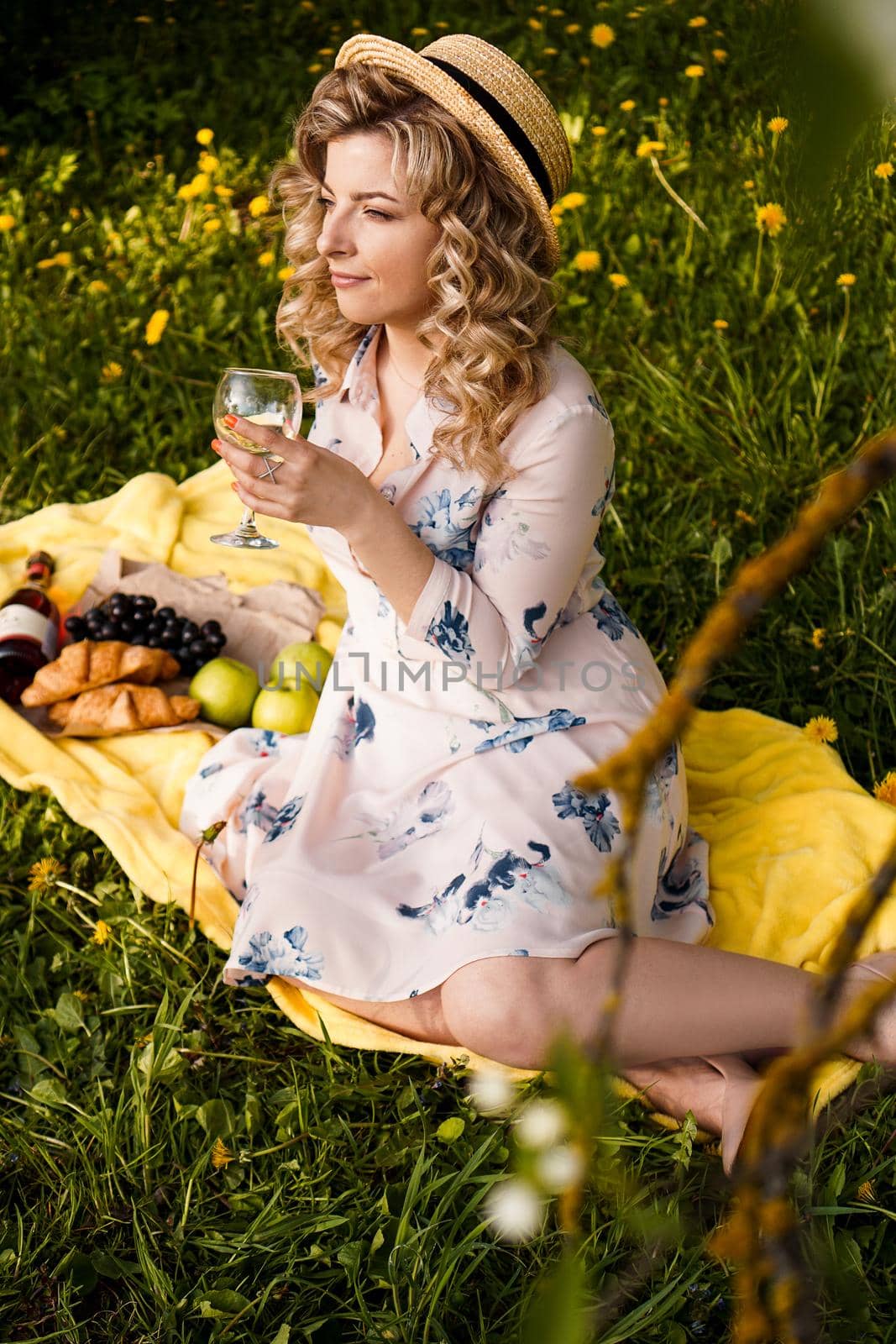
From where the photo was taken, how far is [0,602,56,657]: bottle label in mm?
3193

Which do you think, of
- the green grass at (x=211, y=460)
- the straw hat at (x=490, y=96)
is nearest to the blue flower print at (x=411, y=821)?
the green grass at (x=211, y=460)

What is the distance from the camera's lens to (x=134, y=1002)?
2443 mm

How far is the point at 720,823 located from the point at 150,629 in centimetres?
154

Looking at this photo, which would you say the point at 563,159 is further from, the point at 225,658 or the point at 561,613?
the point at 225,658

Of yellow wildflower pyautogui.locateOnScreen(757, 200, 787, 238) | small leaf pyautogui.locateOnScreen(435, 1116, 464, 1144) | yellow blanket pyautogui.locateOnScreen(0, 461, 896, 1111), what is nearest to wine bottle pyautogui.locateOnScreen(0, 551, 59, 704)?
yellow blanket pyautogui.locateOnScreen(0, 461, 896, 1111)

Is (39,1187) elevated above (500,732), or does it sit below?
below

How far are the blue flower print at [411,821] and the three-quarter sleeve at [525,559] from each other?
0.27m

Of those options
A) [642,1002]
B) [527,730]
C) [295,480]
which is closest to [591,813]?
[527,730]

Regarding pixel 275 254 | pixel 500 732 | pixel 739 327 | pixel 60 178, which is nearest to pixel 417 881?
pixel 500 732

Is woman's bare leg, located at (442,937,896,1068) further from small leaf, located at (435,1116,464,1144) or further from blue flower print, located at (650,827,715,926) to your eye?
blue flower print, located at (650,827,715,926)

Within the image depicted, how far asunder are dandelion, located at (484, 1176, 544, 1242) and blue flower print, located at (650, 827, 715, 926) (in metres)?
0.68

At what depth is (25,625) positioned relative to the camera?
10.5 feet

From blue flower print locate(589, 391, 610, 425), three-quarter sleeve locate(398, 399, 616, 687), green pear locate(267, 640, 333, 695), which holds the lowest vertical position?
green pear locate(267, 640, 333, 695)

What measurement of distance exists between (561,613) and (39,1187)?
139 centimetres
